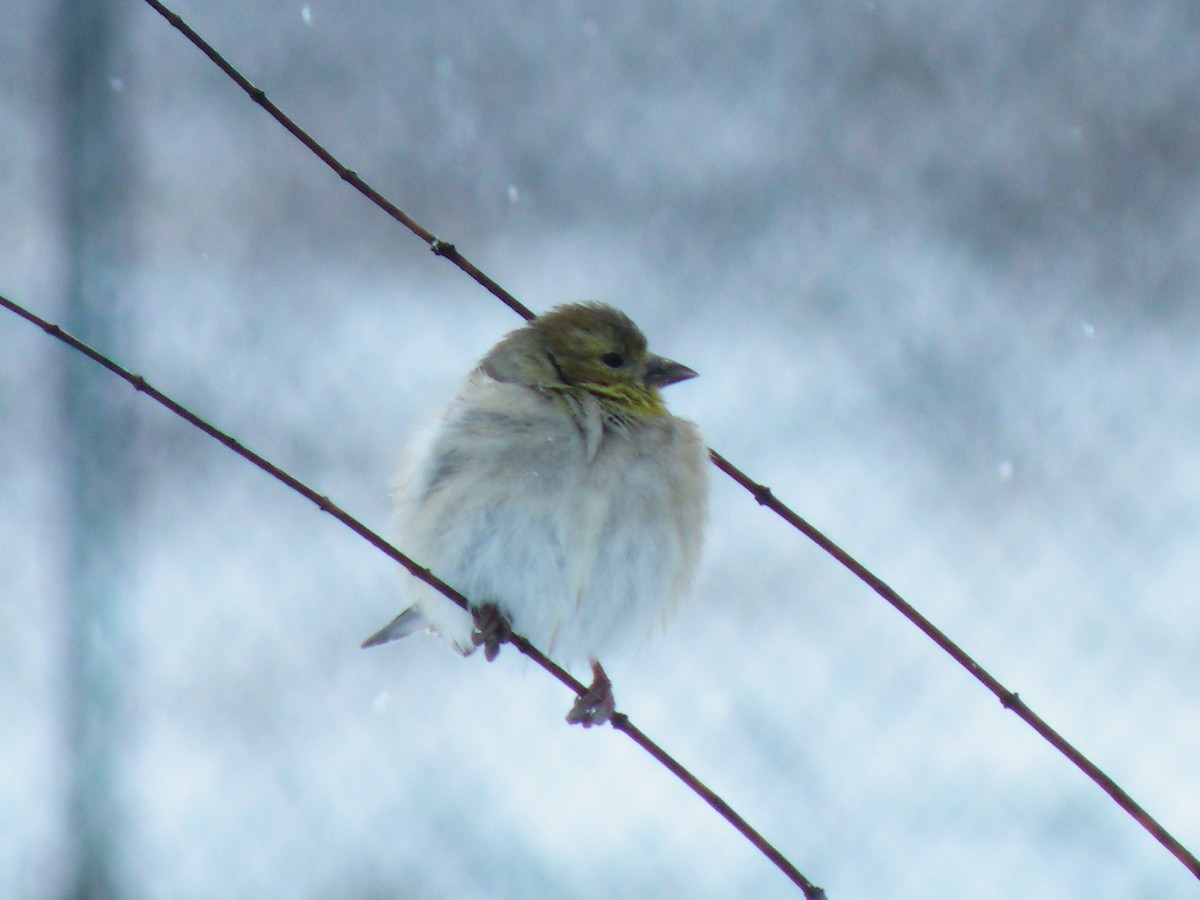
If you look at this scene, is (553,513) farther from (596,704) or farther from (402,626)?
(402,626)

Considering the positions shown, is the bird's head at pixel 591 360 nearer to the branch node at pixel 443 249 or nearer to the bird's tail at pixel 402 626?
the bird's tail at pixel 402 626

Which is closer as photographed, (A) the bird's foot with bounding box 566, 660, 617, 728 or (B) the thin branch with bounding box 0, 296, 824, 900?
(B) the thin branch with bounding box 0, 296, 824, 900

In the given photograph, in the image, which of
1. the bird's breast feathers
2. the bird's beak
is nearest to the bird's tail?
the bird's breast feathers

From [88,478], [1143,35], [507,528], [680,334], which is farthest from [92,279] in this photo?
[1143,35]

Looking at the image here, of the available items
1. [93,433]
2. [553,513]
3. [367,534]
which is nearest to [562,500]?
[553,513]

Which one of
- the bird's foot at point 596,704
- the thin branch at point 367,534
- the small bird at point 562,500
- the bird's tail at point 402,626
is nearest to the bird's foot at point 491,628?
the small bird at point 562,500

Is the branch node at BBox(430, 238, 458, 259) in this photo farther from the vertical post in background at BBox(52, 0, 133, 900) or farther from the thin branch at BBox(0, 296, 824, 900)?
the vertical post in background at BBox(52, 0, 133, 900)
